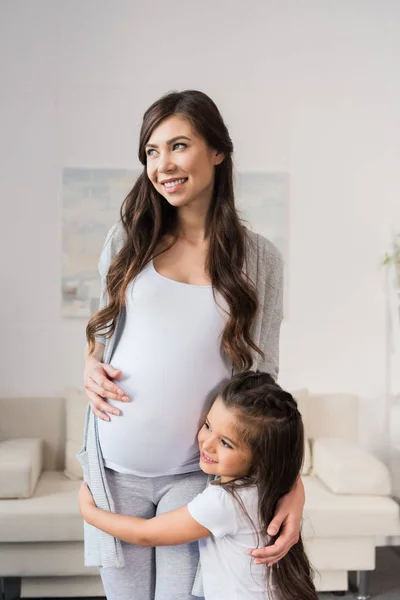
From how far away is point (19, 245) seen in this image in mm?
3672

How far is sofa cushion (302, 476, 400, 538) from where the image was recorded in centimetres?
298

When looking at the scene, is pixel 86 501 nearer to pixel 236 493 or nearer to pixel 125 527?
pixel 125 527

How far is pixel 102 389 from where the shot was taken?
143 centimetres

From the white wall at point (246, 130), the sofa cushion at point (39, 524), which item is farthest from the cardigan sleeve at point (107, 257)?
the white wall at point (246, 130)

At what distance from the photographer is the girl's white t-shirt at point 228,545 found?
4.51 feet

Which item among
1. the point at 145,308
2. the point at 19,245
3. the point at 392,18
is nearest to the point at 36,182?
the point at 19,245

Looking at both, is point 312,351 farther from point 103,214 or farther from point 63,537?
point 63,537

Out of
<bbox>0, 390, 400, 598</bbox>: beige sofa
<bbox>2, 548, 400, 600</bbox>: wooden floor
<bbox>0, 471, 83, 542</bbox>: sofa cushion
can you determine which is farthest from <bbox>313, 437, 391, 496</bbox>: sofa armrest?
<bbox>0, 471, 83, 542</bbox>: sofa cushion

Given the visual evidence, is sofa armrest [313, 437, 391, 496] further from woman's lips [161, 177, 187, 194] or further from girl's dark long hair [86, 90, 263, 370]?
woman's lips [161, 177, 187, 194]

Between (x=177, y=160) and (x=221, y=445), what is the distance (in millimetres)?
522

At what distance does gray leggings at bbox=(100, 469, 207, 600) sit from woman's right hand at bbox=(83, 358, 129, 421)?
12 cm

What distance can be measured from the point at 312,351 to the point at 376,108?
4.08 feet

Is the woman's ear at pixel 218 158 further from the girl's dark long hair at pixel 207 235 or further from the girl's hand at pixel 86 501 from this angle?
the girl's hand at pixel 86 501

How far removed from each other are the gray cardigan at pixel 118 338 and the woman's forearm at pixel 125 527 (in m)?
0.02
